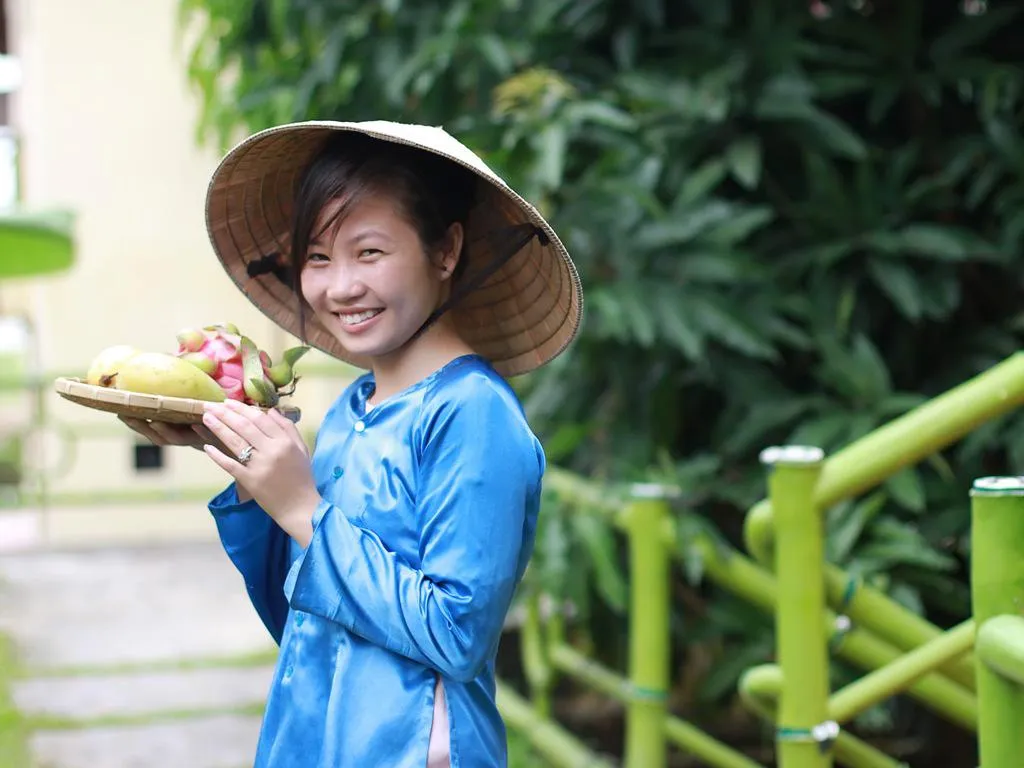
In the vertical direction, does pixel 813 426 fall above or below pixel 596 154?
below

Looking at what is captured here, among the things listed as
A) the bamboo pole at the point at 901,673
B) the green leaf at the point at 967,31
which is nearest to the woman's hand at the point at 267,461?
the bamboo pole at the point at 901,673

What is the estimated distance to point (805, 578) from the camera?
2.16 metres

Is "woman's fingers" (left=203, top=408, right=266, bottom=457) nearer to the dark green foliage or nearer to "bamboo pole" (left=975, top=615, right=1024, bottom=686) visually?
"bamboo pole" (left=975, top=615, right=1024, bottom=686)

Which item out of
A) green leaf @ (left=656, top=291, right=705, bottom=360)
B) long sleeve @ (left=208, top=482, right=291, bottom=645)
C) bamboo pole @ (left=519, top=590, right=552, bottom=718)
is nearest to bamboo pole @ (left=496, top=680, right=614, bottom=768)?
bamboo pole @ (left=519, top=590, right=552, bottom=718)

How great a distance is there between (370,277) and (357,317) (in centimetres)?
5

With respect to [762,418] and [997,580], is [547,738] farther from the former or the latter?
[997,580]

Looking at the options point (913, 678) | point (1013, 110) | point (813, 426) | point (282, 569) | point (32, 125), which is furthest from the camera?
point (32, 125)

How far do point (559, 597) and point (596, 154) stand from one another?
1.06 meters

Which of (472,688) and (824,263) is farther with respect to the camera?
(824,263)

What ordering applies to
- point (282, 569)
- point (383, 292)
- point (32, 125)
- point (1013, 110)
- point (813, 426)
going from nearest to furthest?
point (383, 292), point (282, 569), point (813, 426), point (1013, 110), point (32, 125)

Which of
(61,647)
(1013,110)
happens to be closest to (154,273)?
(61,647)

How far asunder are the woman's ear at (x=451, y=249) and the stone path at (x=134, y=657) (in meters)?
2.90

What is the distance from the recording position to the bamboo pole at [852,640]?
2.46m

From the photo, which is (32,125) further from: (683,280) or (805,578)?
(805,578)
